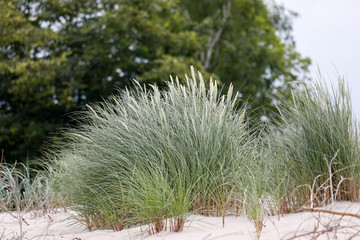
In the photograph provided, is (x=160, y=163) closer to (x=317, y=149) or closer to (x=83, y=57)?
(x=317, y=149)

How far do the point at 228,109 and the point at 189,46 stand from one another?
1353 cm

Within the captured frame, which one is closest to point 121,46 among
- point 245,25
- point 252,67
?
point 252,67

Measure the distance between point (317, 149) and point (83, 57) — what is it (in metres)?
13.6

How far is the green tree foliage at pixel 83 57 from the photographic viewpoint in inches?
572

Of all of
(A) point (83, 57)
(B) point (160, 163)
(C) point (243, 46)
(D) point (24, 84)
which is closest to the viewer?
(B) point (160, 163)

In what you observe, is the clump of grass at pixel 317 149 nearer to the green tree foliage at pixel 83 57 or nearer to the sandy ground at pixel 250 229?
the sandy ground at pixel 250 229

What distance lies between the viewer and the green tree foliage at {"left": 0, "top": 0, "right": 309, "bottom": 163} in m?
14.5

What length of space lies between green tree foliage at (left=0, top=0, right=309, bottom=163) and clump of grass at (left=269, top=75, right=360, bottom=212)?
8873 millimetres

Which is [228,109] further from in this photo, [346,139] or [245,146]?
[346,139]

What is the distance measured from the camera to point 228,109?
4.31 metres

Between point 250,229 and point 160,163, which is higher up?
point 160,163

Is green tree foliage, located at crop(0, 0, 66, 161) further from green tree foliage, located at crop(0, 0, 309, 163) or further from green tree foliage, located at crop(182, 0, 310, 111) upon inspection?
green tree foliage, located at crop(182, 0, 310, 111)

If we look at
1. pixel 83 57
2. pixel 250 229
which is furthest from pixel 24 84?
pixel 250 229

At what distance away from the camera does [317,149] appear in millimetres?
3867
